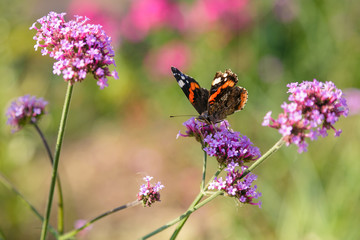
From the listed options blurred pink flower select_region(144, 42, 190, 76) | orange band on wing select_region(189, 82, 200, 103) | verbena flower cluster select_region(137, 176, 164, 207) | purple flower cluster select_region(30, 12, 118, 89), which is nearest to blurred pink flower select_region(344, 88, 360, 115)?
orange band on wing select_region(189, 82, 200, 103)

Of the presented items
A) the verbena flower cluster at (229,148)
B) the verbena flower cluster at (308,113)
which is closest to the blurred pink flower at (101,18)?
the verbena flower cluster at (229,148)

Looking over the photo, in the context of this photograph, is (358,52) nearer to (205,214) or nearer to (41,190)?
(205,214)

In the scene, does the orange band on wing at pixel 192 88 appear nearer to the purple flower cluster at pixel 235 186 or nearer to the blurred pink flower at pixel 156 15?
the purple flower cluster at pixel 235 186

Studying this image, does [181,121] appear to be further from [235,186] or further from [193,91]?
[235,186]

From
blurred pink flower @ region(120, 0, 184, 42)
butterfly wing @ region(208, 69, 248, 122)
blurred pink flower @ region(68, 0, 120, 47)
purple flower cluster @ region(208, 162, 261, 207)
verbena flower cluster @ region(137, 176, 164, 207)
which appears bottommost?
purple flower cluster @ region(208, 162, 261, 207)

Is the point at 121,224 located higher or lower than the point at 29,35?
lower

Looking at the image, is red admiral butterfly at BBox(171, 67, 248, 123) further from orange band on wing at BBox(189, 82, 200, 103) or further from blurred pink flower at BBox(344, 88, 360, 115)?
blurred pink flower at BBox(344, 88, 360, 115)

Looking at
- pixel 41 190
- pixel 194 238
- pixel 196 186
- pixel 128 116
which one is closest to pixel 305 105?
pixel 194 238
